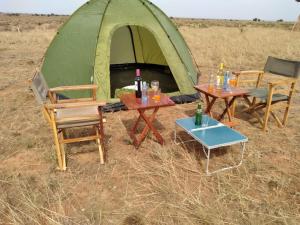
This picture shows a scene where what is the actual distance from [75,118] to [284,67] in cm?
409

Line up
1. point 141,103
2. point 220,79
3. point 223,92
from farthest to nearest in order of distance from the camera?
point 220,79
point 223,92
point 141,103

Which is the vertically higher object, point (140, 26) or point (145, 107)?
point (140, 26)

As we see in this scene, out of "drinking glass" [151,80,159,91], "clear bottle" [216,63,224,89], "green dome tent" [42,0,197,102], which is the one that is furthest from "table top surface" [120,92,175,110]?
"green dome tent" [42,0,197,102]

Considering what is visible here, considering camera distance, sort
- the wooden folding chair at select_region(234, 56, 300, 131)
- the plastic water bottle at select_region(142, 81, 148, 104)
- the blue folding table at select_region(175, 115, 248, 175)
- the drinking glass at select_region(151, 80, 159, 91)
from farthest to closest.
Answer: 1. the wooden folding chair at select_region(234, 56, 300, 131)
2. the drinking glass at select_region(151, 80, 159, 91)
3. the plastic water bottle at select_region(142, 81, 148, 104)
4. the blue folding table at select_region(175, 115, 248, 175)

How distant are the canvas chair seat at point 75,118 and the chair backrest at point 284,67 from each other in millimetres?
3684

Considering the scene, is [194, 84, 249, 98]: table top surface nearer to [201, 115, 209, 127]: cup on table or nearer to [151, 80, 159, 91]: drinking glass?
[201, 115, 209, 127]: cup on table

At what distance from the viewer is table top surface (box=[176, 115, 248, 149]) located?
347 cm

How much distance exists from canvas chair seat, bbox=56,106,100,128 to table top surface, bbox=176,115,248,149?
1266 millimetres

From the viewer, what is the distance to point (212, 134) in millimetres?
3732

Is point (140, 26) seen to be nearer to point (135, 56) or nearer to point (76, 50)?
point (76, 50)

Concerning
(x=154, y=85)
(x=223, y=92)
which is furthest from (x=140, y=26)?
(x=223, y=92)

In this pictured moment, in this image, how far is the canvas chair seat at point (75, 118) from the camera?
11.9 ft

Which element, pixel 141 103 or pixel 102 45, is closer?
pixel 141 103

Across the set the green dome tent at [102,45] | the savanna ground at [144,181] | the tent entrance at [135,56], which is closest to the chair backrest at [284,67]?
the savanna ground at [144,181]
